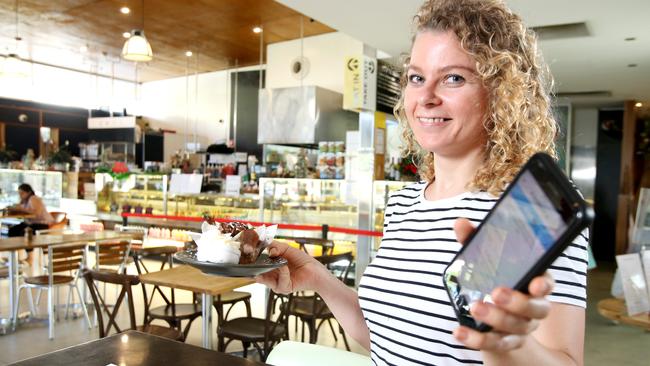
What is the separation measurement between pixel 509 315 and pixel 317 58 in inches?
338

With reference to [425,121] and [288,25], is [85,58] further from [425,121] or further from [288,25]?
[425,121]

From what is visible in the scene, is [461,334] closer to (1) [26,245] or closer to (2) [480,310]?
(2) [480,310]

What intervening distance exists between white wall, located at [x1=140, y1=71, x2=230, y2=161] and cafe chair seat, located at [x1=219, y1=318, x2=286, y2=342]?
8.84 m

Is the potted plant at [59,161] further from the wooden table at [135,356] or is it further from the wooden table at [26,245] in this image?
the wooden table at [135,356]

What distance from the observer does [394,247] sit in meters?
1.15

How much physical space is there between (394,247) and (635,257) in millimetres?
3793

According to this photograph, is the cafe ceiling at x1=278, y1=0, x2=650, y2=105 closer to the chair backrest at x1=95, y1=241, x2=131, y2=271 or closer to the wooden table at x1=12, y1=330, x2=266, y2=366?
the wooden table at x1=12, y1=330, x2=266, y2=366

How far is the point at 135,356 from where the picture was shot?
1458mm

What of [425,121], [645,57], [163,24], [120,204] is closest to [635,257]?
[645,57]

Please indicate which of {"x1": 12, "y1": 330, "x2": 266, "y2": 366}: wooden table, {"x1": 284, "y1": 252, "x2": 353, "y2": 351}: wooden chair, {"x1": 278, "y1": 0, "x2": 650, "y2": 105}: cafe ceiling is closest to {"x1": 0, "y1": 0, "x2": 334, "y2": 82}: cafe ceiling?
{"x1": 278, "y1": 0, "x2": 650, "y2": 105}: cafe ceiling

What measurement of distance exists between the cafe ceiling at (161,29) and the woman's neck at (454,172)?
257 inches

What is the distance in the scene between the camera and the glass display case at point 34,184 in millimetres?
9039

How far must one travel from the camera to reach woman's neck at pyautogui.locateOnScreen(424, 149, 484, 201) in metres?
1.07

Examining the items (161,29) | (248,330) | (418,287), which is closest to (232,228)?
(418,287)
